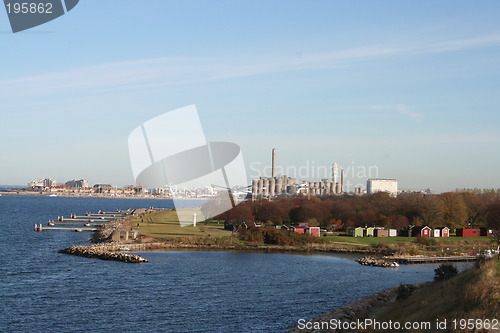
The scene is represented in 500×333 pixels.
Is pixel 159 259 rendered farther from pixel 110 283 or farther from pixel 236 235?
pixel 236 235

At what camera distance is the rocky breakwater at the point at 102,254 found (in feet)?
128

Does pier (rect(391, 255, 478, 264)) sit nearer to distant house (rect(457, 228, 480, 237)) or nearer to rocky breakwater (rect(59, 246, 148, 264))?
distant house (rect(457, 228, 480, 237))

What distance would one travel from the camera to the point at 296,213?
72125 millimetres

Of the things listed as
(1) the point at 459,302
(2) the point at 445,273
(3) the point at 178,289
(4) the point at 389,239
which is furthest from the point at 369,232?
(1) the point at 459,302

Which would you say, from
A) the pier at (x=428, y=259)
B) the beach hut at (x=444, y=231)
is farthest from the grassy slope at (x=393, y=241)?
the pier at (x=428, y=259)

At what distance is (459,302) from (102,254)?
97.9 ft

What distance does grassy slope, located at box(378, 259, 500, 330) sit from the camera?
613 inches

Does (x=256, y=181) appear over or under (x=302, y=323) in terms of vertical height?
over

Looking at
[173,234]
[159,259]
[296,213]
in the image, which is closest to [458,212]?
[296,213]

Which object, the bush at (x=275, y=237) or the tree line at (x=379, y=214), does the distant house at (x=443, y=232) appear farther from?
the bush at (x=275, y=237)

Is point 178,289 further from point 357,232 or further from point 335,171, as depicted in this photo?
point 335,171

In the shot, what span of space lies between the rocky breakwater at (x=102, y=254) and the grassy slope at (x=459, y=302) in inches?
860

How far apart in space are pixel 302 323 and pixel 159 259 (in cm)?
2012

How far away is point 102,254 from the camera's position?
4103 centimetres
